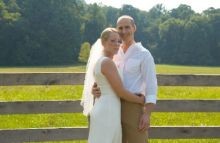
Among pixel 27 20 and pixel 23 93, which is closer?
pixel 23 93

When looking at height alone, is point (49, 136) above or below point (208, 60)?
above

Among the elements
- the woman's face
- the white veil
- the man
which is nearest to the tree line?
the white veil

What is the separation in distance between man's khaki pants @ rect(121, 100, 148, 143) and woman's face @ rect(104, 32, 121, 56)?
58 centimetres

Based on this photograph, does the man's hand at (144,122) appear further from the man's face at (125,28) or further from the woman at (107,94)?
the man's face at (125,28)

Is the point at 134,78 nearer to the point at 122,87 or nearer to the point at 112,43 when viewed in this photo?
the point at 122,87

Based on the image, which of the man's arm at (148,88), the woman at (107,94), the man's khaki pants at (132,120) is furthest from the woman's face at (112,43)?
the man's khaki pants at (132,120)

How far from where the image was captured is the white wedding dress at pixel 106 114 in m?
5.31

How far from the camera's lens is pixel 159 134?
7.15 metres

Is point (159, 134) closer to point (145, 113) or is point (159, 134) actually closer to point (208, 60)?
point (145, 113)

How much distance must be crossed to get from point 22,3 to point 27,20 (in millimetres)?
6412

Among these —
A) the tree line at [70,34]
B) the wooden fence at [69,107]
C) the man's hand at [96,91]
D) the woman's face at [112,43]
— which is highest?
the woman's face at [112,43]

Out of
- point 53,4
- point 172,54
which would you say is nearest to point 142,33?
point 172,54

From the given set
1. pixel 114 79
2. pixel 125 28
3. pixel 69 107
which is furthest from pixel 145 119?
pixel 69 107

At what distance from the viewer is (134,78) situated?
5.33m
